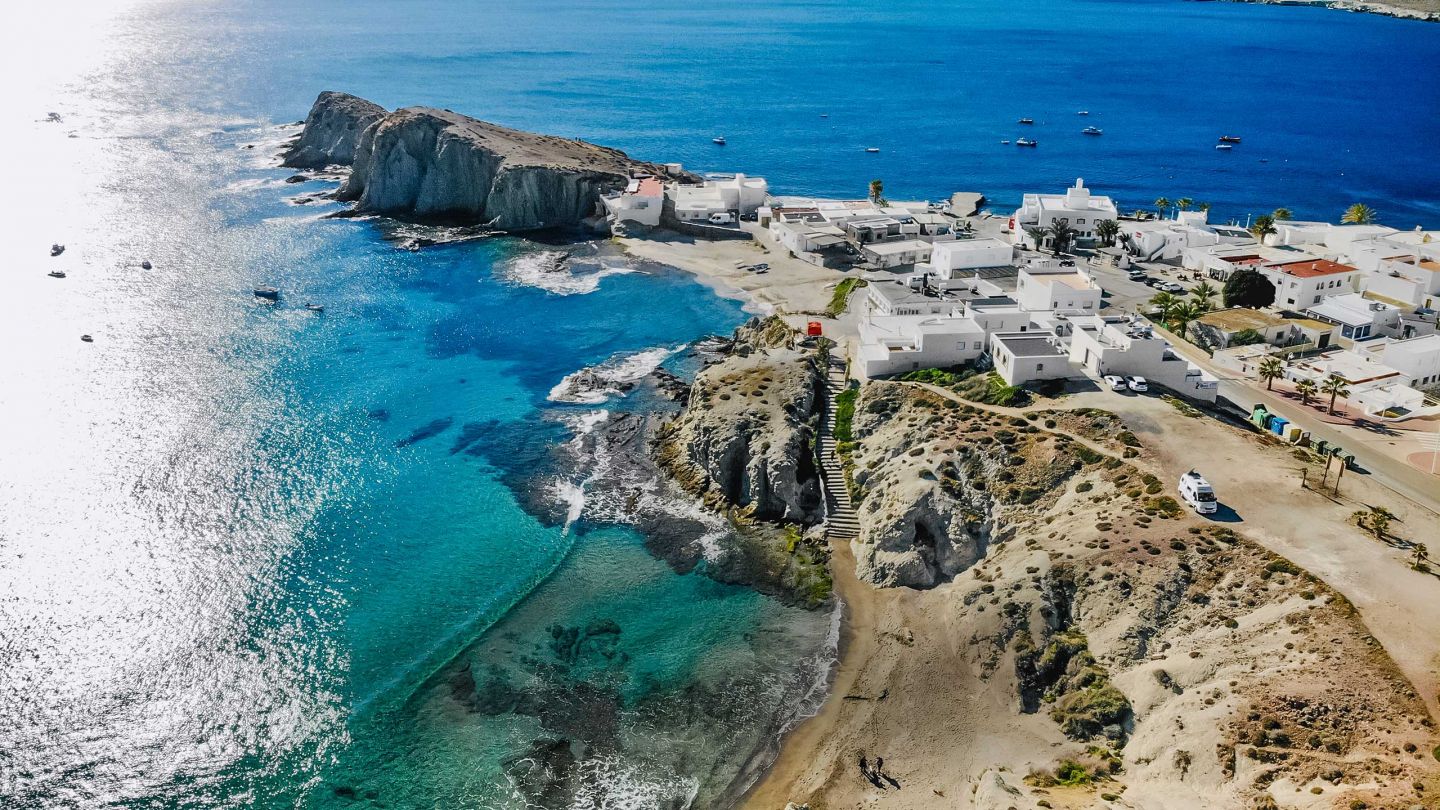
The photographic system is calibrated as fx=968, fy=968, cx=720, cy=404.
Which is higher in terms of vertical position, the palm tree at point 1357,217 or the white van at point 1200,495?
the palm tree at point 1357,217

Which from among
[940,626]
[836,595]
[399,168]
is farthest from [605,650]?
[399,168]

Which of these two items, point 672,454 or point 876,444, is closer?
point 876,444

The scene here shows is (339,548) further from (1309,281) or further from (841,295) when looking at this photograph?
(1309,281)

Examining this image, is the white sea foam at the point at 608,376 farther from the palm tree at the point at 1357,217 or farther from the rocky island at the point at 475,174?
the palm tree at the point at 1357,217

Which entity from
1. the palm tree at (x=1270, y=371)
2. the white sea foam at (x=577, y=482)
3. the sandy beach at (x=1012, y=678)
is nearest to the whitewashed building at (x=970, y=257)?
the palm tree at (x=1270, y=371)

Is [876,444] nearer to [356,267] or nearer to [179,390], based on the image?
[179,390]

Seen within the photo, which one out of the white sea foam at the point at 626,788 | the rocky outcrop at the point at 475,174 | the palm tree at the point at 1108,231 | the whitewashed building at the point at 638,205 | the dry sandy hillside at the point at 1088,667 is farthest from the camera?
the rocky outcrop at the point at 475,174

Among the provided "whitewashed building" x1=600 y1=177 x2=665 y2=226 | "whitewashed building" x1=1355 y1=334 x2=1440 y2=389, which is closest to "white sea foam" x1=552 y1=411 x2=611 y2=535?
"whitewashed building" x1=600 y1=177 x2=665 y2=226
